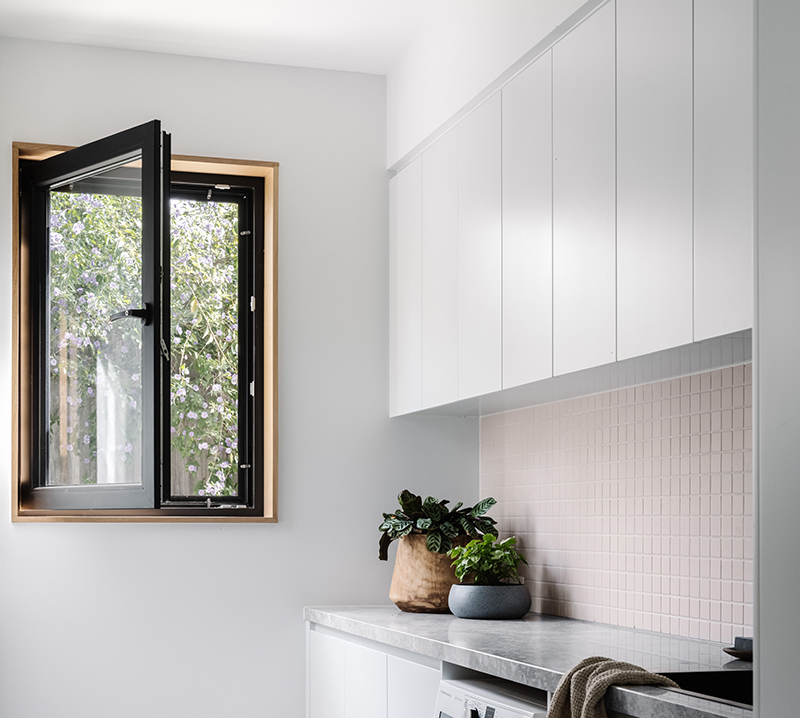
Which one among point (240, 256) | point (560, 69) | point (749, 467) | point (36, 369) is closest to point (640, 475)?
point (749, 467)

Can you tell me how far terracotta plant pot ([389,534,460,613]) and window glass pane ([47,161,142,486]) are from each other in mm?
844

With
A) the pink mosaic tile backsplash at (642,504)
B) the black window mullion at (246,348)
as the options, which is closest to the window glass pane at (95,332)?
the black window mullion at (246,348)

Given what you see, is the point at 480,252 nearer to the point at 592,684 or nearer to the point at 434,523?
the point at 434,523

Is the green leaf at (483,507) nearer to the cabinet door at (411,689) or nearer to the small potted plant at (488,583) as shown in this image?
the small potted plant at (488,583)

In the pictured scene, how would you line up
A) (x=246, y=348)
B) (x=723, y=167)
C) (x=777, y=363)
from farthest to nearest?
(x=246, y=348) < (x=723, y=167) < (x=777, y=363)

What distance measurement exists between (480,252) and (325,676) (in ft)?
4.33

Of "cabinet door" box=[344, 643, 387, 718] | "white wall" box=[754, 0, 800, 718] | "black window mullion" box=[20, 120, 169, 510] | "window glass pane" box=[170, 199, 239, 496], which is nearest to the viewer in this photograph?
"white wall" box=[754, 0, 800, 718]

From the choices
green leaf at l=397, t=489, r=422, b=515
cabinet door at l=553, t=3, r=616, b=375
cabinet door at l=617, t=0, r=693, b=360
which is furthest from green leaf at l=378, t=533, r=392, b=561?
cabinet door at l=617, t=0, r=693, b=360

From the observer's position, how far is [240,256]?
3416mm

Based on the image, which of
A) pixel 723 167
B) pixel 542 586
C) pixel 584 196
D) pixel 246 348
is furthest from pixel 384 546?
pixel 723 167

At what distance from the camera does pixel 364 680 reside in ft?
8.64

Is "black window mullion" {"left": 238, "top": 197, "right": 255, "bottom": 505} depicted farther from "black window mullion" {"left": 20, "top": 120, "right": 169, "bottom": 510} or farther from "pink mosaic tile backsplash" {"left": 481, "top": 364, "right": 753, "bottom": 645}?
"pink mosaic tile backsplash" {"left": 481, "top": 364, "right": 753, "bottom": 645}

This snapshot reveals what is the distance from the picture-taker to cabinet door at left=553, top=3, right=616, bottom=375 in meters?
2.07

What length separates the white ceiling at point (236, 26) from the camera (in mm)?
2975
